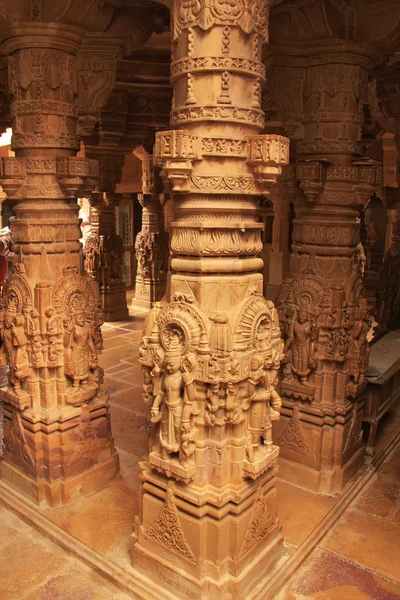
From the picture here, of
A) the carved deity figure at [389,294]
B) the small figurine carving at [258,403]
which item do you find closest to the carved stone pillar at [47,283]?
the small figurine carving at [258,403]

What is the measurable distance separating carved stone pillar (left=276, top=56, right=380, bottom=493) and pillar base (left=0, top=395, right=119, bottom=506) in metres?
2.06

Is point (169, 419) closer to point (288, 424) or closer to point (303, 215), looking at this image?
point (288, 424)

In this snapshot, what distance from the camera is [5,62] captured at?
18.4 feet

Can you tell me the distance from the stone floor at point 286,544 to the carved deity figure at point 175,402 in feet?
4.39

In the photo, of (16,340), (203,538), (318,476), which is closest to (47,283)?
(16,340)

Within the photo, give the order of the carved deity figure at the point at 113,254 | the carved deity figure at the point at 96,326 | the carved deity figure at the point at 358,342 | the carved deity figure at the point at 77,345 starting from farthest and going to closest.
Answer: the carved deity figure at the point at 113,254 → the carved deity figure at the point at 358,342 → the carved deity figure at the point at 96,326 → the carved deity figure at the point at 77,345

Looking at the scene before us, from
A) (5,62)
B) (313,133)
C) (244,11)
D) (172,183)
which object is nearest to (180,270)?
(172,183)

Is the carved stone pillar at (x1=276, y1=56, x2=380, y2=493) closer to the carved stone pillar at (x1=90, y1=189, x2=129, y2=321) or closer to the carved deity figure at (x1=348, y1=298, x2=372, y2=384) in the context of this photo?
the carved deity figure at (x1=348, y1=298, x2=372, y2=384)

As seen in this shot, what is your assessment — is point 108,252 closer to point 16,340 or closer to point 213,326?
point 16,340

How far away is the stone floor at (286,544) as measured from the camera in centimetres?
417

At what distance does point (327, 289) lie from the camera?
5.28 m

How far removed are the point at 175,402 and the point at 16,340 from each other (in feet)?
6.95

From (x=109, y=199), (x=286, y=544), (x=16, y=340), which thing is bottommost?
(x=286, y=544)

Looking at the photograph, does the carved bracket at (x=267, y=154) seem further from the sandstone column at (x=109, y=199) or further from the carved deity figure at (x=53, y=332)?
the sandstone column at (x=109, y=199)
